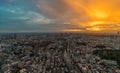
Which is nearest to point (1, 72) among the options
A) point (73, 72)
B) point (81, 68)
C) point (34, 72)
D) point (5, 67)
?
point (5, 67)

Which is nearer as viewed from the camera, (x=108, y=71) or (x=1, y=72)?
(x=1, y=72)

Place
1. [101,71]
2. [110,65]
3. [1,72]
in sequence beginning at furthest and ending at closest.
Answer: [110,65] < [101,71] < [1,72]

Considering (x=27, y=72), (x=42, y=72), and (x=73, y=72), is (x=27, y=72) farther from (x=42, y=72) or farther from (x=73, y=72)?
(x=73, y=72)

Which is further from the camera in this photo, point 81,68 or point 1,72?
point 81,68

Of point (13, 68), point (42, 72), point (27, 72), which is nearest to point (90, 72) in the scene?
point (42, 72)

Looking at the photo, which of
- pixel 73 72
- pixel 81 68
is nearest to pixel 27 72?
pixel 73 72

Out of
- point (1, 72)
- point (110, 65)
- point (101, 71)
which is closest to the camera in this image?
point (1, 72)

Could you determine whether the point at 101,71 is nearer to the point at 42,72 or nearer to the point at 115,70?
the point at 115,70
